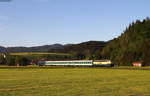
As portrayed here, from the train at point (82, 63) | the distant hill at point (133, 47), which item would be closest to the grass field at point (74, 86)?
the train at point (82, 63)

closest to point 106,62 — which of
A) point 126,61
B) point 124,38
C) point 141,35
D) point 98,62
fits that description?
point 98,62

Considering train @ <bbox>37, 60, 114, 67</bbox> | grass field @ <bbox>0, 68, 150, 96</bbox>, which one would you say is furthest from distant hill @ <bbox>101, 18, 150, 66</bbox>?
grass field @ <bbox>0, 68, 150, 96</bbox>

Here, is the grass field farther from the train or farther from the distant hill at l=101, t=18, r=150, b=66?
the distant hill at l=101, t=18, r=150, b=66

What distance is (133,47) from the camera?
161125mm

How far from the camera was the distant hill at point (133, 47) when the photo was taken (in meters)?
149

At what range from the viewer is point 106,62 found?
4833 inches

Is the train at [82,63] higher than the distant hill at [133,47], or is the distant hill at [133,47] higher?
the distant hill at [133,47]

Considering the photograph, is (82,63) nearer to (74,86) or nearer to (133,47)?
(133,47)

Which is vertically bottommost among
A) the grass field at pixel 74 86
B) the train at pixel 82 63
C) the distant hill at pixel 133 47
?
the grass field at pixel 74 86

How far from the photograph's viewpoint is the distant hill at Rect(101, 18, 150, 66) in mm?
149337

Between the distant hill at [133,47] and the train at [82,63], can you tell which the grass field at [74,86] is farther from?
the distant hill at [133,47]

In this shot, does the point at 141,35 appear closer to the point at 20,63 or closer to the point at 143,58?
the point at 143,58

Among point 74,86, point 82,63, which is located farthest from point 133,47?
point 74,86

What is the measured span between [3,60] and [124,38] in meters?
76.2
